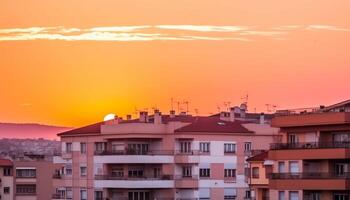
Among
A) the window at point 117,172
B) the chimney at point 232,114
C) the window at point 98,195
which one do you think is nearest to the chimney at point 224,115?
the chimney at point 232,114

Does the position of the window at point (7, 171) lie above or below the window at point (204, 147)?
above

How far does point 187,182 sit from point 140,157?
4.40m

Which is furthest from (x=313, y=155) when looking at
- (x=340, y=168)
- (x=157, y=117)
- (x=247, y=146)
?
(x=157, y=117)

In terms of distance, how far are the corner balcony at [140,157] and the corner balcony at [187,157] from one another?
53 cm

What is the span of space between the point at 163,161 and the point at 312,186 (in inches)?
1258

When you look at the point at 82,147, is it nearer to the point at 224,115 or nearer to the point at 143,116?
the point at 143,116

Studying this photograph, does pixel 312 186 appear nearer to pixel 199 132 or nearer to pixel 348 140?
pixel 348 140

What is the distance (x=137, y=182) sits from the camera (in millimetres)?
106375

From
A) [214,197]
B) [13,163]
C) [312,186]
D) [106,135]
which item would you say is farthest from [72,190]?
[312,186]

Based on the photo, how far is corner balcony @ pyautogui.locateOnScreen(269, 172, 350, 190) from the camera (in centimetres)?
7406

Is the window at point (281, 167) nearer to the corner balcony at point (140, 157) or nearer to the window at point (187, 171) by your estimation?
the window at point (187, 171)

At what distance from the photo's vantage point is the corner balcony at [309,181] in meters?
74.1

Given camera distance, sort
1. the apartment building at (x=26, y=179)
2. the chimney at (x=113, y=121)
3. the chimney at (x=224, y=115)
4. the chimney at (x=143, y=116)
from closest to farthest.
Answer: the chimney at (x=143, y=116) → the chimney at (x=224, y=115) → the chimney at (x=113, y=121) → the apartment building at (x=26, y=179)

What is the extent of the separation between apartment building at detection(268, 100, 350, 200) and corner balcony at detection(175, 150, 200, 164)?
26.1 meters
